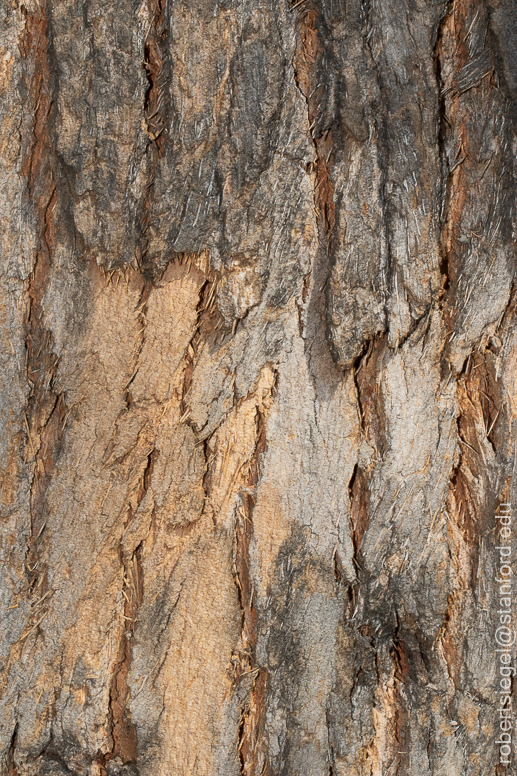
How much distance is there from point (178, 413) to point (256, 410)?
14 cm

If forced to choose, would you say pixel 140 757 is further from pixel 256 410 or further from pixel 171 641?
pixel 256 410

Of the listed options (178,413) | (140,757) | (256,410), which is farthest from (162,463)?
(140,757)

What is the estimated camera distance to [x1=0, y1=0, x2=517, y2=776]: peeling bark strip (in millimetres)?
1027

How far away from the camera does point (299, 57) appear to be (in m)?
1.01

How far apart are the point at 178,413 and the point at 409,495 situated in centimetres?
46

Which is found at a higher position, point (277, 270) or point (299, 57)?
point (299, 57)

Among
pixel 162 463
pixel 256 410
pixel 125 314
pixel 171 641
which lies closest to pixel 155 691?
pixel 171 641

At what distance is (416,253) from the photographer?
1044 mm

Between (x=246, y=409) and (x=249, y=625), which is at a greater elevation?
(x=246, y=409)

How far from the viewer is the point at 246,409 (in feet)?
3.47

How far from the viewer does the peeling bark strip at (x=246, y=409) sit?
103cm

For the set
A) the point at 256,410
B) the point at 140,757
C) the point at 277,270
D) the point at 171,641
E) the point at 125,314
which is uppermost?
the point at 277,270

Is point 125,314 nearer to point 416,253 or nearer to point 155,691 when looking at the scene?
point 416,253

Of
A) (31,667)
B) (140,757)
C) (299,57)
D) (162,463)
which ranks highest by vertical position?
(299,57)
